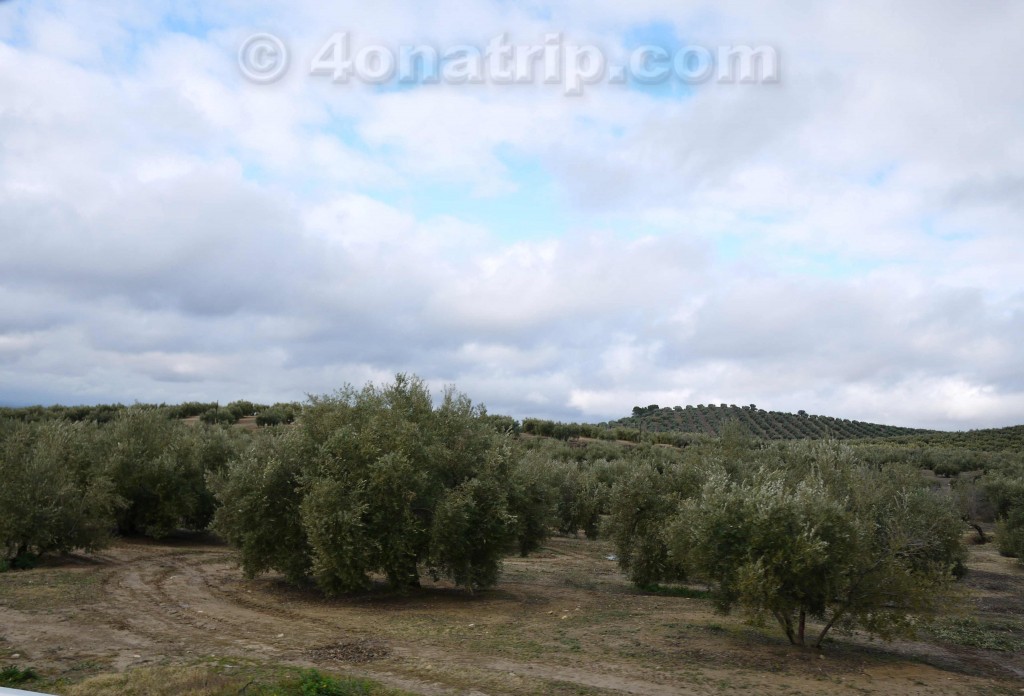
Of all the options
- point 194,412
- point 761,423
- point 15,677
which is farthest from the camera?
point 761,423

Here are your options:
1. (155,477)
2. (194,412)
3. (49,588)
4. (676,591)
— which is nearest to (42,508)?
(49,588)

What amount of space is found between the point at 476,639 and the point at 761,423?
3348 inches

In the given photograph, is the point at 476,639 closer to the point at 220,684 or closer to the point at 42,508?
the point at 220,684

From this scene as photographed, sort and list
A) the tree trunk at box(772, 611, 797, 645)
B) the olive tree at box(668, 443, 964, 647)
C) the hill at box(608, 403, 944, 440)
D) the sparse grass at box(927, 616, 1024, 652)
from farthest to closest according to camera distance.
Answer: the hill at box(608, 403, 944, 440) < the sparse grass at box(927, 616, 1024, 652) < the tree trunk at box(772, 611, 797, 645) < the olive tree at box(668, 443, 964, 647)

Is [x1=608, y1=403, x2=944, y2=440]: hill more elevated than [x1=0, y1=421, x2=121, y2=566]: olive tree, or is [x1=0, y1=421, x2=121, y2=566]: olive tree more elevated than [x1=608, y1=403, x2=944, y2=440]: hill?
[x1=608, y1=403, x2=944, y2=440]: hill

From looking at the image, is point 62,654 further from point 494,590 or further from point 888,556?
point 888,556

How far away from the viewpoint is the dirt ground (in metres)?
10.5

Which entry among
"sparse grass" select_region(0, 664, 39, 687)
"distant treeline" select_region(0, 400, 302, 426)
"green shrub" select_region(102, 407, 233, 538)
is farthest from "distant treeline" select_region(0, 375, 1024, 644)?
"distant treeline" select_region(0, 400, 302, 426)

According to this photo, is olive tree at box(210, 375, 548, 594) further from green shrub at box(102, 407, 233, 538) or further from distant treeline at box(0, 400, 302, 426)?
distant treeline at box(0, 400, 302, 426)

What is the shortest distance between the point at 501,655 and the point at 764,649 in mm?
4776

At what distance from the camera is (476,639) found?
12859mm

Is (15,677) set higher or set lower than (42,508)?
lower

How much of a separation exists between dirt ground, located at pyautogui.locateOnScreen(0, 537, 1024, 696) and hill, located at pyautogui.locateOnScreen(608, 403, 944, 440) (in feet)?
232

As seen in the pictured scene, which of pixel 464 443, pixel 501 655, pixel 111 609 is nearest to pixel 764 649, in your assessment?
pixel 501 655
